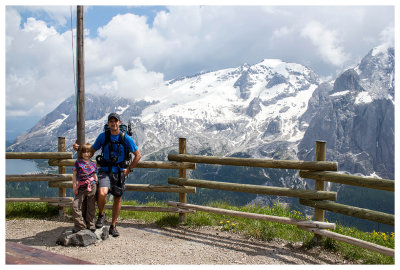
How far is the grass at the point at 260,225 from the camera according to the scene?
7339 mm

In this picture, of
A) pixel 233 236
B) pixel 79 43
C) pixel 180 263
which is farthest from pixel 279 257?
pixel 79 43

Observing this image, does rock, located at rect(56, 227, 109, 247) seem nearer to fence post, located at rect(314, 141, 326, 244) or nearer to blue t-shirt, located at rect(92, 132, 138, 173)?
blue t-shirt, located at rect(92, 132, 138, 173)

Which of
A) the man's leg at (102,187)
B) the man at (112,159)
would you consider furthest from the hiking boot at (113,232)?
the man's leg at (102,187)

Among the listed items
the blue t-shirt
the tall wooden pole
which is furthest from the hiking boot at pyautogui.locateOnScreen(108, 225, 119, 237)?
the tall wooden pole

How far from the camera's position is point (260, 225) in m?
8.81

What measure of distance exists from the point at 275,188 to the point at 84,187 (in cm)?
482

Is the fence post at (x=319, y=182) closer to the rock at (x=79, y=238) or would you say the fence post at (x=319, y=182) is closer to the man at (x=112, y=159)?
the man at (x=112, y=159)

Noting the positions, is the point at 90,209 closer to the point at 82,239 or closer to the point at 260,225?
the point at 82,239

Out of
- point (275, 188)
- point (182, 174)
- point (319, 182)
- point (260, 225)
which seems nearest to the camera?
point (319, 182)

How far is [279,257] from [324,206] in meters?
1.71

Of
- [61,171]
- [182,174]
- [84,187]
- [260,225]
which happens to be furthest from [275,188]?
[61,171]

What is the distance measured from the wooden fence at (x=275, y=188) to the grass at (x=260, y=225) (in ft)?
0.99

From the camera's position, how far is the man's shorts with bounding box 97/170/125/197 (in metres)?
7.96

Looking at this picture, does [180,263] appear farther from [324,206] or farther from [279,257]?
[324,206]
